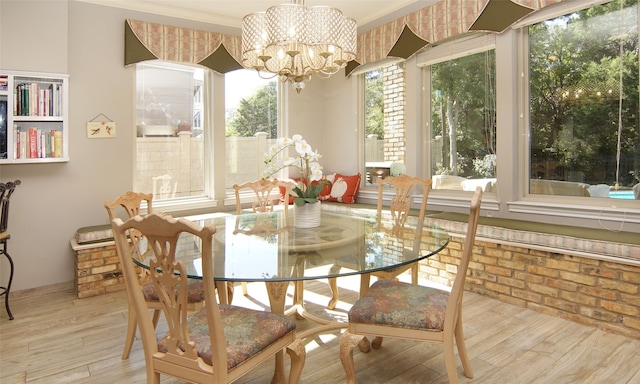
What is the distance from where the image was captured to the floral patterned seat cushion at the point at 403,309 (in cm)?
180

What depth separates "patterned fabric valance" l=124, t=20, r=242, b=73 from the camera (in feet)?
12.8

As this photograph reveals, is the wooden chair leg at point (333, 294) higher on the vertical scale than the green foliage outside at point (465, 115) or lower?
lower

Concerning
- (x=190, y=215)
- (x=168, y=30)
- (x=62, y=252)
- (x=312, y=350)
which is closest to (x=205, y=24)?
(x=168, y=30)

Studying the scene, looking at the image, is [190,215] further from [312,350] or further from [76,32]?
[312,350]

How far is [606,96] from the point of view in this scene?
2928 millimetres

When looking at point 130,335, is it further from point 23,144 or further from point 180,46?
point 180,46

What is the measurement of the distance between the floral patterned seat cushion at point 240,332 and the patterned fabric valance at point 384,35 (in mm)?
3007

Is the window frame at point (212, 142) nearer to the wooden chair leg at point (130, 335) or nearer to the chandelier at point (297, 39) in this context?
the chandelier at point (297, 39)

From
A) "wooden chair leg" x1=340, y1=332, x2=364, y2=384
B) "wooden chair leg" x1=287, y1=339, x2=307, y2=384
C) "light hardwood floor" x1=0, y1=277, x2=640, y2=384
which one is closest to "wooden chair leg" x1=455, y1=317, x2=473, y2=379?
"light hardwood floor" x1=0, y1=277, x2=640, y2=384

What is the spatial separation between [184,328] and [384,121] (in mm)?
3703

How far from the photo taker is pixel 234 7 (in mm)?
4180

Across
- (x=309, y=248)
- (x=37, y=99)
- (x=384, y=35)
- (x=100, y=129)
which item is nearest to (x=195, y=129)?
(x=100, y=129)

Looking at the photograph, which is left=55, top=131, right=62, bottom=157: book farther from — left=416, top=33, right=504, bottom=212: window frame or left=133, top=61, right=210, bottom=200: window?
left=416, top=33, right=504, bottom=212: window frame

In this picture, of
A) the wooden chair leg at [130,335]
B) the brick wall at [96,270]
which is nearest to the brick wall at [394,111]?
the brick wall at [96,270]
